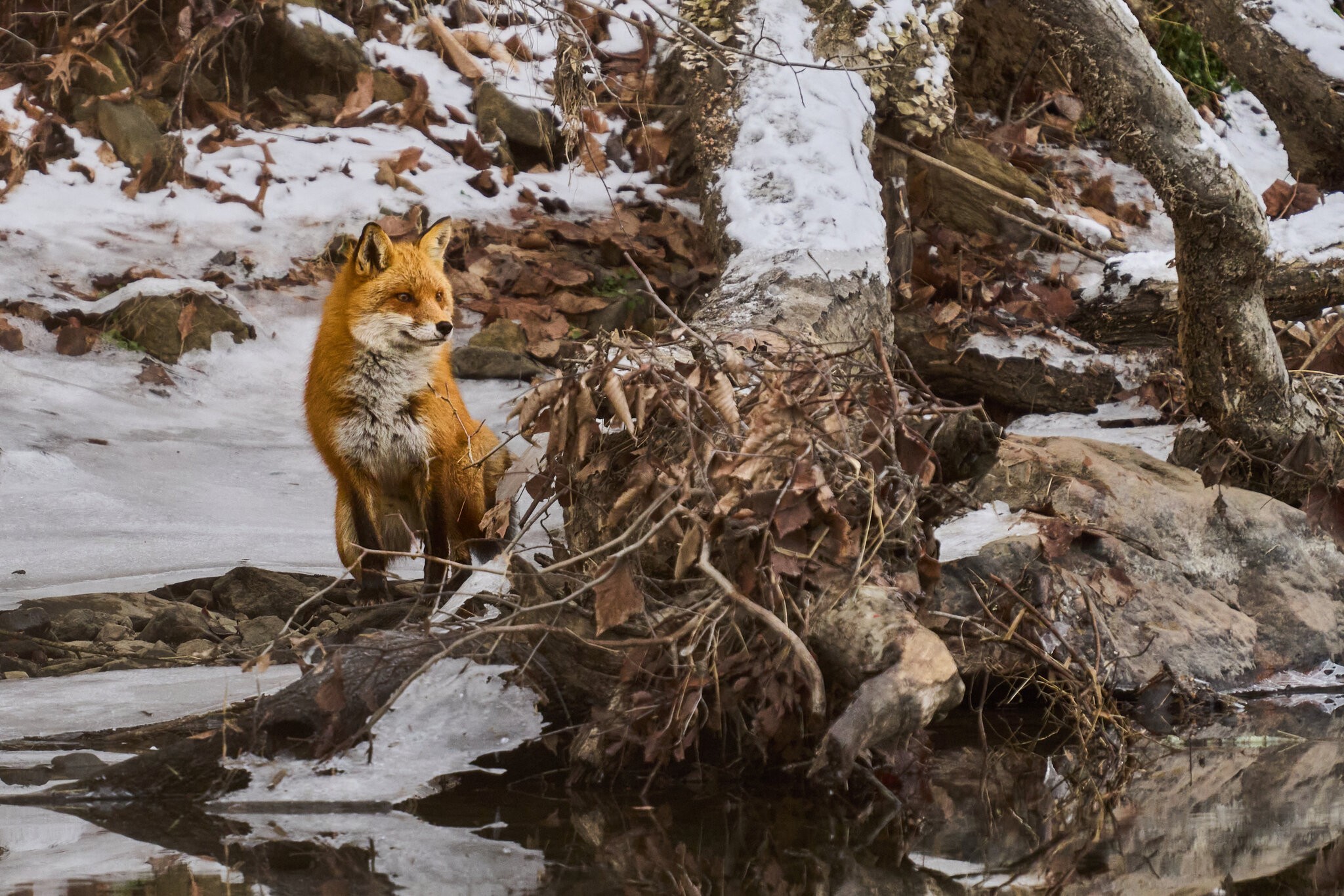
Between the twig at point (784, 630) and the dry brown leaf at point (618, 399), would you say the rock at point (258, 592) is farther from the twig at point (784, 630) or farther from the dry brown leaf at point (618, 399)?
the twig at point (784, 630)

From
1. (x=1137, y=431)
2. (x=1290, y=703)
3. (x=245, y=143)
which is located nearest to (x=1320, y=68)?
(x=1137, y=431)

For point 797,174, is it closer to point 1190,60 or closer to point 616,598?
point 616,598

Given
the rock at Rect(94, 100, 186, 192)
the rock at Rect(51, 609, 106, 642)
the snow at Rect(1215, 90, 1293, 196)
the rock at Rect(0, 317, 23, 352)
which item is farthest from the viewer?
the snow at Rect(1215, 90, 1293, 196)

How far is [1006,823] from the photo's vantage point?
9.53 feet

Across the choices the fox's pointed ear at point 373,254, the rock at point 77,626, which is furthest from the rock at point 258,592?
the fox's pointed ear at point 373,254

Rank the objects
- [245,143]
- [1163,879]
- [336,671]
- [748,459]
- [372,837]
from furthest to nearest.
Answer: [245,143]
[748,459]
[336,671]
[372,837]
[1163,879]

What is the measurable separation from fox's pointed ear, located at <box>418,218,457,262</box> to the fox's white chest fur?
0.55m

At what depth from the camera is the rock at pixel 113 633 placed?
4548 mm

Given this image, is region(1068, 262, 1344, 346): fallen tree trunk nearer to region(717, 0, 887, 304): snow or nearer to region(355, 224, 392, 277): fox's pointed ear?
region(717, 0, 887, 304): snow

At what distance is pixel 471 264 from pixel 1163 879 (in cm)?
664

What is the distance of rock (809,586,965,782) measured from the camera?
316cm

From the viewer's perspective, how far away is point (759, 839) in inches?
110

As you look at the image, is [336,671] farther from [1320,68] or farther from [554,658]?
[1320,68]

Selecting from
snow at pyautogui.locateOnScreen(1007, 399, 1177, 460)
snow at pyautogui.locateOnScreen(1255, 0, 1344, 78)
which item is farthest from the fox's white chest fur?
snow at pyautogui.locateOnScreen(1255, 0, 1344, 78)
